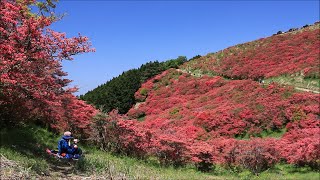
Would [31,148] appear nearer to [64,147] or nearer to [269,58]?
[64,147]

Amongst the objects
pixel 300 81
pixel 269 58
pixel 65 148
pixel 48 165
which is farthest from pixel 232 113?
pixel 65 148

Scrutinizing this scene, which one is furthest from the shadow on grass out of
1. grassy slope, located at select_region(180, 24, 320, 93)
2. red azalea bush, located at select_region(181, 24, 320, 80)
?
red azalea bush, located at select_region(181, 24, 320, 80)

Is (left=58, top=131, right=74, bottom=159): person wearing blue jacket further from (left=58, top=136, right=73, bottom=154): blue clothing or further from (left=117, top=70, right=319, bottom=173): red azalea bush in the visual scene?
(left=117, top=70, right=319, bottom=173): red azalea bush

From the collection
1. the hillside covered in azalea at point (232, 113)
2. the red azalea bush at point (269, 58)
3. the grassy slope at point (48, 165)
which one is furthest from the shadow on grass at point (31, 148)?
the red azalea bush at point (269, 58)

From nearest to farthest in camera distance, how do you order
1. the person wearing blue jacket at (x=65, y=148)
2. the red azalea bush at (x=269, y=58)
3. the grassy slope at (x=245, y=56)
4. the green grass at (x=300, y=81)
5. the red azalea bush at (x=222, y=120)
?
the person wearing blue jacket at (x=65, y=148)
the red azalea bush at (x=222, y=120)
the green grass at (x=300, y=81)
the grassy slope at (x=245, y=56)
the red azalea bush at (x=269, y=58)

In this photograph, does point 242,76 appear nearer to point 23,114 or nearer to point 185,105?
point 185,105

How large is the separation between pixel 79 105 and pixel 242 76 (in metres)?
25.2

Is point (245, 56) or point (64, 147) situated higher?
point (245, 56)

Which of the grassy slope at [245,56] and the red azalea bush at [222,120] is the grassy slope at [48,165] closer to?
the red azalea bush at [222,120]

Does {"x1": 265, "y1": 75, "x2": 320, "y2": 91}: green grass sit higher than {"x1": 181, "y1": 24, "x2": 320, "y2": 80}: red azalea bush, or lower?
lower

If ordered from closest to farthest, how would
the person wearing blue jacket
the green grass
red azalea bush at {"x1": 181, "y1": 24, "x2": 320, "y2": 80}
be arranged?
the person wearing blue jacket → the green grass → red azalea bush at {"x1": 181, "y1": 24, "x2": 320, "y2": 80}

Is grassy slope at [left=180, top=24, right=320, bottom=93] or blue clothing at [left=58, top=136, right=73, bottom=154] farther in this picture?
grassy slope at [left=180, top=24, right=320, bottom=93]

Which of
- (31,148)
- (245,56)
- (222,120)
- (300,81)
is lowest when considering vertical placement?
(31,148)

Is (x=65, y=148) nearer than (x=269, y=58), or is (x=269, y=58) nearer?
(x=65, y=148)
